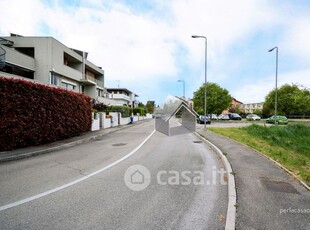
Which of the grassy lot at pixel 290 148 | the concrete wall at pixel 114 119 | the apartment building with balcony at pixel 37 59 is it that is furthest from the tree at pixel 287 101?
the apartment building with balcony at pixel 37 59

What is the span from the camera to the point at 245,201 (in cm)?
394

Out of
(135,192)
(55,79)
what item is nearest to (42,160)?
(135,192)

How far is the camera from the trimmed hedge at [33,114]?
Answer: 8.74 m

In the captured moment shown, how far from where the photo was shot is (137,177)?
18.5 ft

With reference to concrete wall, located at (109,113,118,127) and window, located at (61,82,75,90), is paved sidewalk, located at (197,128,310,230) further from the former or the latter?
window, located at (61,82,75,90)

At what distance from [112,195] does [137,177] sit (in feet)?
4.45

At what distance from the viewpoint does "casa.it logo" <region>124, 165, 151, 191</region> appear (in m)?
4.91

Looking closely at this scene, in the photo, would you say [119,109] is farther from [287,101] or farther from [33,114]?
[287,101]

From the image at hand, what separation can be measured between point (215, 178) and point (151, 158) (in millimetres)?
2998

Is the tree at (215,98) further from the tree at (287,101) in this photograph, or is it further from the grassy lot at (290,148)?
the grassy lot at (290,148)

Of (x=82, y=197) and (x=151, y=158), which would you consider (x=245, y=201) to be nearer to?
(x=82, y=197)

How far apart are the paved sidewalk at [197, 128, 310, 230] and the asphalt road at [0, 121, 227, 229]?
400 mm

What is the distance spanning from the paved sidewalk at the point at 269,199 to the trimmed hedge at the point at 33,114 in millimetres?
9389

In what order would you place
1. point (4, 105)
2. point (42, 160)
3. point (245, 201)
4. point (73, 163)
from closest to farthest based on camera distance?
1. point (245, 201)
2. point (73, 163)
3. point (42, 160)
4. point (4, 105)
